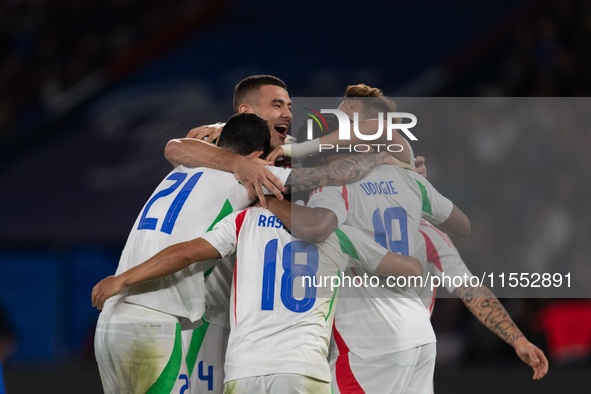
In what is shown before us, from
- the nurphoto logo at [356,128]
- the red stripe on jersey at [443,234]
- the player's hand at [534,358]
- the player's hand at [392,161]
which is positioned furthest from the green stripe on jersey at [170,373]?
the player's hand at [534,358]

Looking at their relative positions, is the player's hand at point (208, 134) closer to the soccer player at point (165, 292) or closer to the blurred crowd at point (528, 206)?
the soccer player at point (165, 292)

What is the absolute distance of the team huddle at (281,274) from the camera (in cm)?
297

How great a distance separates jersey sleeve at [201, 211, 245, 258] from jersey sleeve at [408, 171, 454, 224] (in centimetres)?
118

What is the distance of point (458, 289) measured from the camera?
371cm

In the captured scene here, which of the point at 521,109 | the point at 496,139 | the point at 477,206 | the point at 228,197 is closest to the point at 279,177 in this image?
the point at 228,197

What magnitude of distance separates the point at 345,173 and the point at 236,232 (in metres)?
0.71

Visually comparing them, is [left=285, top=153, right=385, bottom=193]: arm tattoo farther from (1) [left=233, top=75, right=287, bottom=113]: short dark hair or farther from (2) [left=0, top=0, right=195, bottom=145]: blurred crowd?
(2) [left=0, top=0, right=195, bottom=145]: blurred crowd

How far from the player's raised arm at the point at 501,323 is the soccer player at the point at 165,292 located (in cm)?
138

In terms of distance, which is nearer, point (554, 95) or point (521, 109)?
point (521, 109)

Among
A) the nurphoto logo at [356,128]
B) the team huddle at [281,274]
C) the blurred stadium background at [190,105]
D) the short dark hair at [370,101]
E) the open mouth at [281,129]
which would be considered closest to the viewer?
the team huddle at [281,274]

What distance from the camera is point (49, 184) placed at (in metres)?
8.75

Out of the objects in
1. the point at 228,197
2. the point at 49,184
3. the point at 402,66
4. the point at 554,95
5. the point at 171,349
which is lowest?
the point at 171,349

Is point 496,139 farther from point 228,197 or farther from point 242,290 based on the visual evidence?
point 242,290

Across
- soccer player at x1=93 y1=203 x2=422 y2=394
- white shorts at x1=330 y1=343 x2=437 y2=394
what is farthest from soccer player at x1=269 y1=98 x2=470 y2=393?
soccer player at x1=93 y1=203 x2=422 y2=394
